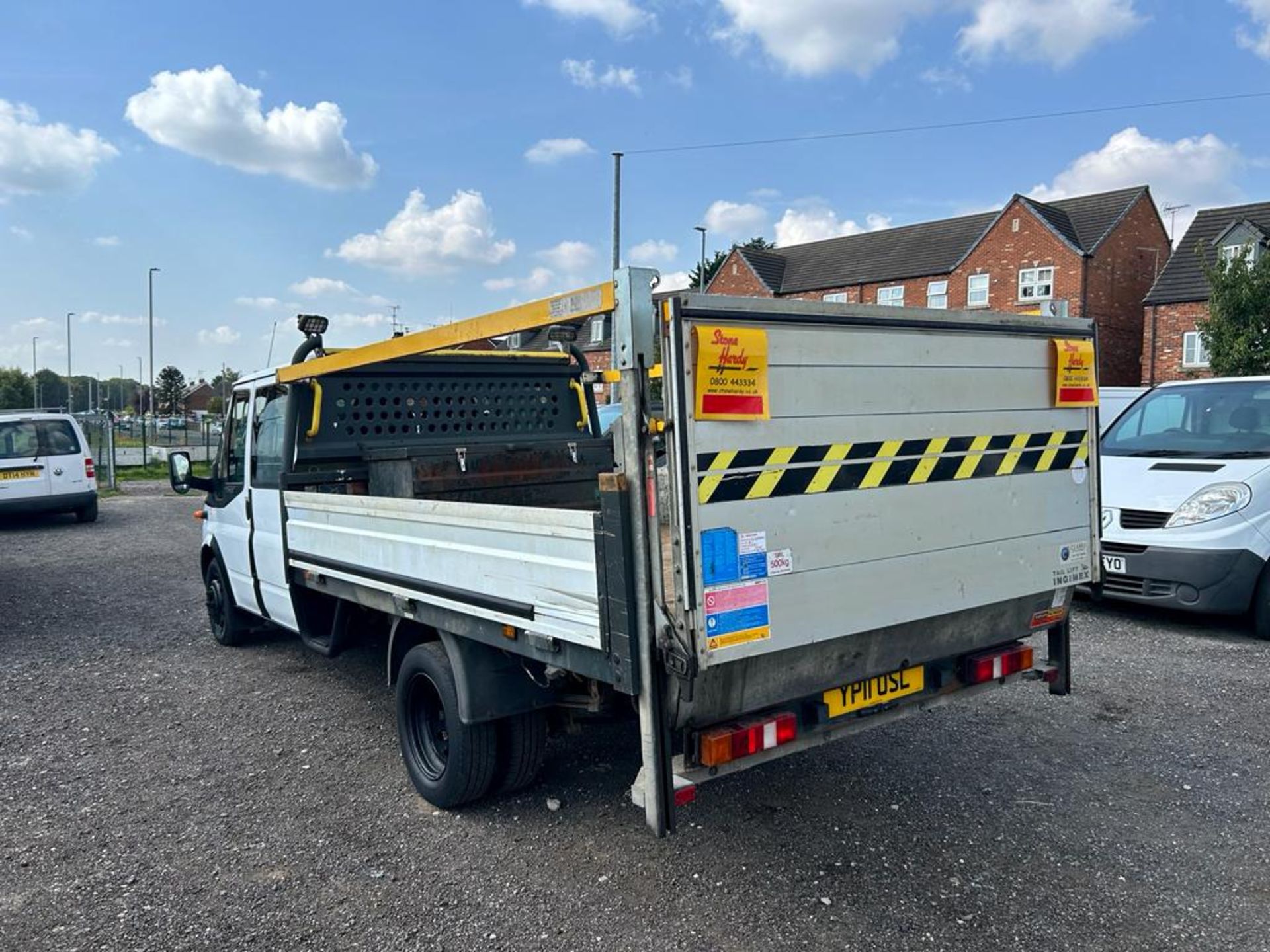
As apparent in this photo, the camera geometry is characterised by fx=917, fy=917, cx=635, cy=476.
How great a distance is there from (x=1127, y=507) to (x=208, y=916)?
6411 mm

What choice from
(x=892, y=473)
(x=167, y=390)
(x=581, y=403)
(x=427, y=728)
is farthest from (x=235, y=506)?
(x=167, y=390)

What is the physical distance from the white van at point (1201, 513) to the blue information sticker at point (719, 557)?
5.08 m

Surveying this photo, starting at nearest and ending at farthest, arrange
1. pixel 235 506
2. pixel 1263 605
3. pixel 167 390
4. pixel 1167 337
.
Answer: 1. pixel 235 506
2. pixel 1263 605
3. pixel 1167 337
4. pixel 167 390

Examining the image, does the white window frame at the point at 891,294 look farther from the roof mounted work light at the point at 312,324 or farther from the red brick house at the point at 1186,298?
the roof mounted work light at the point at 312,324

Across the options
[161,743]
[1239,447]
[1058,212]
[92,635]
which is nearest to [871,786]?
[161,743]

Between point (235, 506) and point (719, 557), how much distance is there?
4.29 meters

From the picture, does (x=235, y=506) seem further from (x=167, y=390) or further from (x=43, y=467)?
(x=167, y=390)

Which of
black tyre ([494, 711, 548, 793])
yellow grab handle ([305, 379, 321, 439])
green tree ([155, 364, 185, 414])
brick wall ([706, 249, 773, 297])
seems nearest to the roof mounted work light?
yellow grab handle ([305, 379, 321, 439])

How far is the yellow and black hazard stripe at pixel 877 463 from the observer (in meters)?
2.80

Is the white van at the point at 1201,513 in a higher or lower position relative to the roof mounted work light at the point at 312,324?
lower

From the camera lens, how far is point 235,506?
5.96 meters

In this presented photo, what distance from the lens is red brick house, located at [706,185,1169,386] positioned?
3284cm

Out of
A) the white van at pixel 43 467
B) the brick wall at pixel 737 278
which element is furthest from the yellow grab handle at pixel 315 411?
the brick wall at pixel 737 278

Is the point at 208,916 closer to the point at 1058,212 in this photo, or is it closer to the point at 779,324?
the point at 779,324
